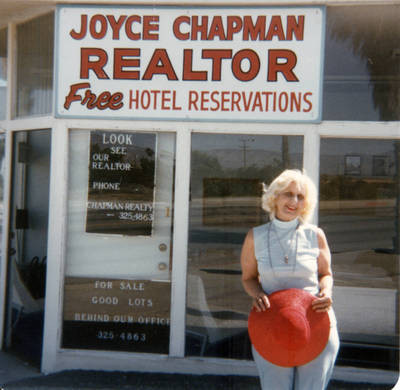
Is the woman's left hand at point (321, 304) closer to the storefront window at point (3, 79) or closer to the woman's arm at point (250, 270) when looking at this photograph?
the woman's arm at point (250, 270)

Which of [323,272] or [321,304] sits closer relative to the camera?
[321,304]

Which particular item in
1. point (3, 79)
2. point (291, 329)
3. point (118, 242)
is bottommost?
point (291, 329)

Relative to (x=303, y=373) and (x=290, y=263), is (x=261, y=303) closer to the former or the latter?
(x=290, y=263)

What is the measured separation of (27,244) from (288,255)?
2.96 m

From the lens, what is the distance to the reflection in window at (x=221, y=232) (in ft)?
13.0

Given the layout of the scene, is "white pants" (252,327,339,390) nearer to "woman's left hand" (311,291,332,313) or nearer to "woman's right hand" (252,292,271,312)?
"woman's left hand" (311,291,332,313)

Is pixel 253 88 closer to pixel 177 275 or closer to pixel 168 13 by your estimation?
pixel 168 13

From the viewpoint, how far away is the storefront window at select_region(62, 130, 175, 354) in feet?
13.0

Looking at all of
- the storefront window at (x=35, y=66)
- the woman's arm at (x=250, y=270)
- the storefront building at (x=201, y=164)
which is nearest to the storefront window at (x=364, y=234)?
the storefront building at (x=201, y=164)

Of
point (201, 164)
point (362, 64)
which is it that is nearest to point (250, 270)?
point (201, 164)

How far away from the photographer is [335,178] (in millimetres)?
3953

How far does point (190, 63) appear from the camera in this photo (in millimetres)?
3863

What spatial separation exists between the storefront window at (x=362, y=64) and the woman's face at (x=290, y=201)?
150 centimetres

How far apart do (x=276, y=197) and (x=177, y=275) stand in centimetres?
159
